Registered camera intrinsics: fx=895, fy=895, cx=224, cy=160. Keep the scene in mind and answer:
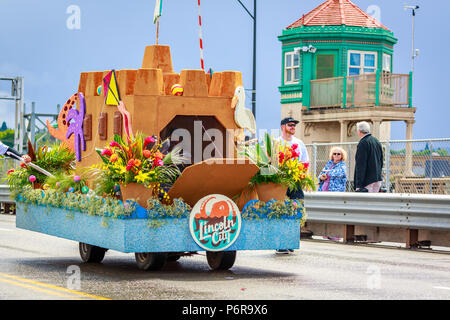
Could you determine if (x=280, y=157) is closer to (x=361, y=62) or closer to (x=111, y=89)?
(x=111, y=89)

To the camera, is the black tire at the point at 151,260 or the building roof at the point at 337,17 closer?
the black tire at the point at 151,260

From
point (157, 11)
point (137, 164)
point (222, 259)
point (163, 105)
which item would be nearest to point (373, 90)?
point (157, 11)

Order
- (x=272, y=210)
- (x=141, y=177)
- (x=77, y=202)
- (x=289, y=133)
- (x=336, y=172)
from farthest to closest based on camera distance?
(x=336, y=172), (x=289, y=133), (x=77, y=202), (x=272, y=210), (x=141, y=177)

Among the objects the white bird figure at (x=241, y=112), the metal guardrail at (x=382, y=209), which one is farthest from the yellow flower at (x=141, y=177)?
the metal guardrail at (x=382, y=209)

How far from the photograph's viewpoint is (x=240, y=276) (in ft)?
35.7

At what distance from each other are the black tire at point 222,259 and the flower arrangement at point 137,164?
1.27 m

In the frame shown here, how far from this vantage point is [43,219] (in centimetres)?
1234

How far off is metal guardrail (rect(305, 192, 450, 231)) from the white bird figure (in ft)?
13.3

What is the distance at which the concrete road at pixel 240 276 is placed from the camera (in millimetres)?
9195

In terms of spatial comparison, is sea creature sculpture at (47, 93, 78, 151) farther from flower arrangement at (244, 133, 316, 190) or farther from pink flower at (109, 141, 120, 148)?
flower arrangement at (244, 133, 316, 190)

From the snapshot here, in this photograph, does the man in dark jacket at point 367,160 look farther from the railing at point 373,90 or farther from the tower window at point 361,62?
the tower window at point 361,62

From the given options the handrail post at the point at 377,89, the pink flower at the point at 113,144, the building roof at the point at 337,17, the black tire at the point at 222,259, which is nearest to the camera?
the pink flower at the point at 113,144

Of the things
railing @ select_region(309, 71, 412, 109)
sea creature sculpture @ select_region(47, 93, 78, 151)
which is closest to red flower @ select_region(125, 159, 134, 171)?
sea creature sculpture @ select_region(47, 93, 78, 151)

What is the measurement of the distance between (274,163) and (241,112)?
0.90 metres
